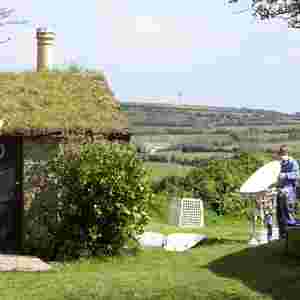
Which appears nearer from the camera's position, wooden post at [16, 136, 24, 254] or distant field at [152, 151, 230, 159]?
wooden post at [16, 136, 24, 254]

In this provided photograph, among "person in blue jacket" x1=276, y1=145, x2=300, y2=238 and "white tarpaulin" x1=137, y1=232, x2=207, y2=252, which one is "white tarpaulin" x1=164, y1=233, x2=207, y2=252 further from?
"person in blue jacket" x1=276, y1=145, x2=300, y2=238

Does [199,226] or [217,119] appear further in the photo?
[217,119]

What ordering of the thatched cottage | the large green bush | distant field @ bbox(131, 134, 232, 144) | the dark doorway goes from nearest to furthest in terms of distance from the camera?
the large green bush
the thatched cottage
the dark doorway
distant field @ bbox(131, 134, 232, 144)

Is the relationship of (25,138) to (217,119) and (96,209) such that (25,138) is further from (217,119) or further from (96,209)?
(217,119)

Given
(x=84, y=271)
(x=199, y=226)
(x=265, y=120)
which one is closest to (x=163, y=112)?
(x=265, y=120)

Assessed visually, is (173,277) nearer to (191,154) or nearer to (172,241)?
(172,241)

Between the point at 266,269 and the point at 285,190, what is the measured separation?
114 inches

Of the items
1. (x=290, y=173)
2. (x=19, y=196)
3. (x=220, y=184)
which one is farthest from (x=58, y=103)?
(x=220, y=184)

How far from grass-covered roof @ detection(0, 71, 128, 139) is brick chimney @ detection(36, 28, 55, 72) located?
61.0 inches

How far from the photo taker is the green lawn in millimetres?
12500

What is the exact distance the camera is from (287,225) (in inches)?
621

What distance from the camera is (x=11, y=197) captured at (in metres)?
17.9

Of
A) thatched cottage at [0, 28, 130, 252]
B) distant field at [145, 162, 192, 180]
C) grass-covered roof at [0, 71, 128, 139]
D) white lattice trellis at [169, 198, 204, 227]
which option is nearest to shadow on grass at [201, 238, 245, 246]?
thatched cottage at [0, 28, 130, 252]

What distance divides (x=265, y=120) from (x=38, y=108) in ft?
78.1
